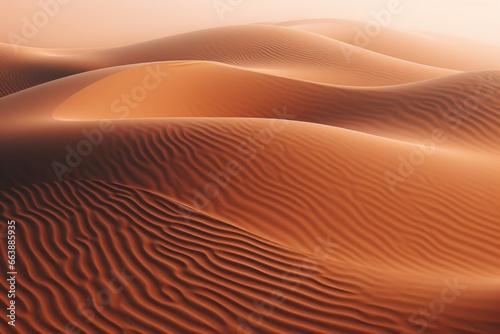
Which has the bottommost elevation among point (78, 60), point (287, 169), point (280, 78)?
point (287, 169)

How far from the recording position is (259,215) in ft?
21.4

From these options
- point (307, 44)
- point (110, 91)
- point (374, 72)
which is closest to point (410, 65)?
point (374, 72)

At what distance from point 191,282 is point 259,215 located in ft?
6.18

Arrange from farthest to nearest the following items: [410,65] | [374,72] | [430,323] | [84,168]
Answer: [410,65]
[374,72]
[84,168]
[430,323]

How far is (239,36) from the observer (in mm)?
24562

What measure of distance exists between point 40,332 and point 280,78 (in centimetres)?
1120

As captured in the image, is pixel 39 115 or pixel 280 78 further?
pixel 280 78

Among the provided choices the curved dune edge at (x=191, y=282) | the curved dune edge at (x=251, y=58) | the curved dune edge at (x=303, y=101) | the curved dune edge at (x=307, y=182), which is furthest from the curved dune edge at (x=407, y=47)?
the curved dune edge at (x=191, y=282)

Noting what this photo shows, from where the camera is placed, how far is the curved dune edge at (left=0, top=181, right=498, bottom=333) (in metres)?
4.31

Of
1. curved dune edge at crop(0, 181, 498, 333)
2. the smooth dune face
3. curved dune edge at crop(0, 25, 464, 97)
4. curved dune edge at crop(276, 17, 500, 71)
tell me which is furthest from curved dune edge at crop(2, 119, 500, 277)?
curved dune edge at crop(276, 17, 500, 71)

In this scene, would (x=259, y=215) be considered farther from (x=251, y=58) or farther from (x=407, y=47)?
(x=407, y=47)

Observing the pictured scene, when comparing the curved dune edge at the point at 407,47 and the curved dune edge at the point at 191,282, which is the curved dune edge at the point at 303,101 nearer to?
the curved dune edge at the point at 191,282

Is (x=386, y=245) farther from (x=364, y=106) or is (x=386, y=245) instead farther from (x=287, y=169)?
(x=364, y=106)

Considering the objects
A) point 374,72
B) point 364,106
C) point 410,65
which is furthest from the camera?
point 410,65
